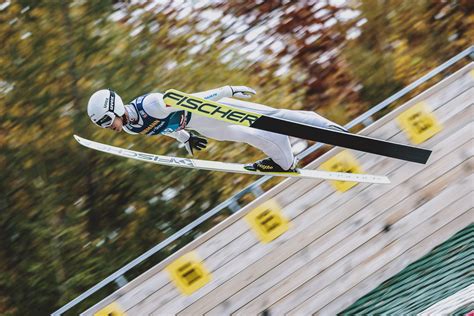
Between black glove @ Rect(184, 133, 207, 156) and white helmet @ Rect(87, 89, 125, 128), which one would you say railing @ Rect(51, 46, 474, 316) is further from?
white helmet @ Rect(87, 89, 125, 128)

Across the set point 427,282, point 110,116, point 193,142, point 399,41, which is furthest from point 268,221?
point 399,41

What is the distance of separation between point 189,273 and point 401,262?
6.35 feet

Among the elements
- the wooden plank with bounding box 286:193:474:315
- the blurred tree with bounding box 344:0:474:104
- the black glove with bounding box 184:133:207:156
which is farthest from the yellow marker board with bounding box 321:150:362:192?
the blurred tree with bounding box 344:0:474:104

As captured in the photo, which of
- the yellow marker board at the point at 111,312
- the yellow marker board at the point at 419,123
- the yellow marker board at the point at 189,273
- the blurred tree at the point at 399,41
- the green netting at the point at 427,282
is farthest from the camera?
the blurred tree at the point at 399,41

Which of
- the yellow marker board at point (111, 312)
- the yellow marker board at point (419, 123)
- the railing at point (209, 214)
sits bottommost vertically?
the yellow marker board at point (419, 123)

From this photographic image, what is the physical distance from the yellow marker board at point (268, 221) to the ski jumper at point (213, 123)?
40cm

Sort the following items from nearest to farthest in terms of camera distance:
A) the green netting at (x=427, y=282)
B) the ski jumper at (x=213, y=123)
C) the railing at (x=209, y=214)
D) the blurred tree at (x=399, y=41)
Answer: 1. the ski jumper at (x=213, y=123)
2. the railing at (x=209, y=214)
3. the green netting at (x=427, y=282)
4. the blurred tree at (x=399, y=41)

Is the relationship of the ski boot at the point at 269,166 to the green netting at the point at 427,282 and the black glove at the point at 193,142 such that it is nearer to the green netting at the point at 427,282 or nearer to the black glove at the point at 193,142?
the black glove at the point at 193,142

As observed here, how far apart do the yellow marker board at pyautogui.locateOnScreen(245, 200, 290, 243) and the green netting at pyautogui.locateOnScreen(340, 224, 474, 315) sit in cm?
93

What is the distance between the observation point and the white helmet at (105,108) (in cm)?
662

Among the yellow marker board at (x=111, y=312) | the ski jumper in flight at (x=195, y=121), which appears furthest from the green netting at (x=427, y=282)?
the yellow marker board at (x=111, y=312)

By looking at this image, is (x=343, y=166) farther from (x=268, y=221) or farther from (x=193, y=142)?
(x=193, y=142)

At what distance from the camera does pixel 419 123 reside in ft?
26.0

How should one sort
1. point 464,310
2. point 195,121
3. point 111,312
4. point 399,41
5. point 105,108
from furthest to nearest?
point 399,41
point 111,312
point 195,121
point 464,310
point 105,108
